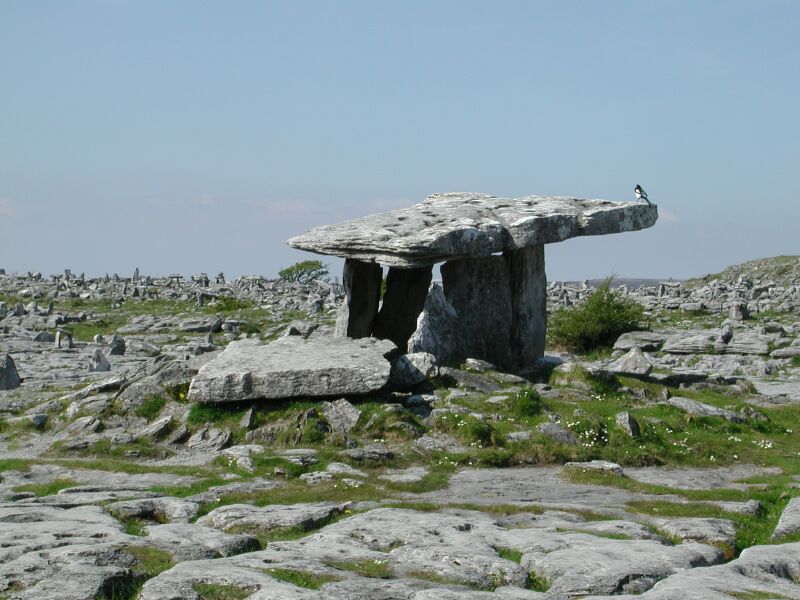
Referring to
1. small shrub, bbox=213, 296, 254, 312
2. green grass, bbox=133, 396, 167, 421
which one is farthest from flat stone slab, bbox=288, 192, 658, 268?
small shrub, bbox=213, 296, 254, 312

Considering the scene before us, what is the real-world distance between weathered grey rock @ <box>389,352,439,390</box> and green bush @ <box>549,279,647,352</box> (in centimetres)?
1287

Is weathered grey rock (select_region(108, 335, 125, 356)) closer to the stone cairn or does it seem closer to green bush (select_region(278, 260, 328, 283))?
the stone cairn

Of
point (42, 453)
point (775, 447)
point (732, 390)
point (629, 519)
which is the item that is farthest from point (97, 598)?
point (732, 390)

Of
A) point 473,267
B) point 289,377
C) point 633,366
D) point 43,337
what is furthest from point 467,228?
point 43,337

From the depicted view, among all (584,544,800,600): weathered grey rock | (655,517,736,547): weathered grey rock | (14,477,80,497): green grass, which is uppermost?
(584,544,800,600): weathered grey rock

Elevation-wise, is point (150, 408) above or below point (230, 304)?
below

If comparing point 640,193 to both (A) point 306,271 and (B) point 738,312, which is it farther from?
(A) point 306,271

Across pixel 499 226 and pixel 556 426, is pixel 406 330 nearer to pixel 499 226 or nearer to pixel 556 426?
pixel 499 226

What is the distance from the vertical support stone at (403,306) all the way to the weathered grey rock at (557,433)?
304 inches

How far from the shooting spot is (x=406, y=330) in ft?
92.7

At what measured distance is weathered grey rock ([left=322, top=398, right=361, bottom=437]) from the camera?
→ 21.0 meters

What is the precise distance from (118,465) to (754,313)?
30.3 metres

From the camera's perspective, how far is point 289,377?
72.0ft

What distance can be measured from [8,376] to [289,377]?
34.5ft
